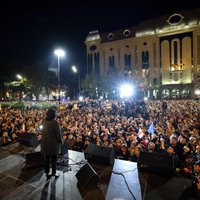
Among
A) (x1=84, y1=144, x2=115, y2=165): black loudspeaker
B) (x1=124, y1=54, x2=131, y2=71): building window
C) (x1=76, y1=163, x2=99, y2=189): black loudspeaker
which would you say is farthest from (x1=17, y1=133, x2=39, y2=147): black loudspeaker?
(x1=124, y1=54, x2=131, y2=71): building window

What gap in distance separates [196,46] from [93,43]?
33786 millimetres

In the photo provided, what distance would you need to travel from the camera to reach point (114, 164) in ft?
17.7

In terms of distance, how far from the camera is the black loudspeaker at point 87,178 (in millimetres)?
4133

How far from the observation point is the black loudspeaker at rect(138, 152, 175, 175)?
457 centimetres

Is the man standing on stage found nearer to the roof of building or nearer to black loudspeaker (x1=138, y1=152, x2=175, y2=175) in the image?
black loudspeaker (x1=138, y1=152, x2=175, y2=175)

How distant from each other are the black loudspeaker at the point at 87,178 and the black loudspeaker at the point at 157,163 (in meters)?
1.44

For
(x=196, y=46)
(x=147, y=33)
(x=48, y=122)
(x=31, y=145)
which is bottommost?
(x=31, y=145)

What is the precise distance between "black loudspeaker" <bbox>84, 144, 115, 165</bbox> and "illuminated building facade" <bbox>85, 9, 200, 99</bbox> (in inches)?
1848

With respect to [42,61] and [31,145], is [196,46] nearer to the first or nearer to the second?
[42,61]

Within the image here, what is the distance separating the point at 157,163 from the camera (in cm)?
469

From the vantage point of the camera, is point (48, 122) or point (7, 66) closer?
point (48, 122)

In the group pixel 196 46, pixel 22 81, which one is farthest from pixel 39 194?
pixel 196 46

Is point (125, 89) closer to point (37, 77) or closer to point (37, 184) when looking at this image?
point (37, 77)

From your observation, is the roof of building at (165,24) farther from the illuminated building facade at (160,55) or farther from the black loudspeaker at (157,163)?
the black loudspeaker at (157,163)
